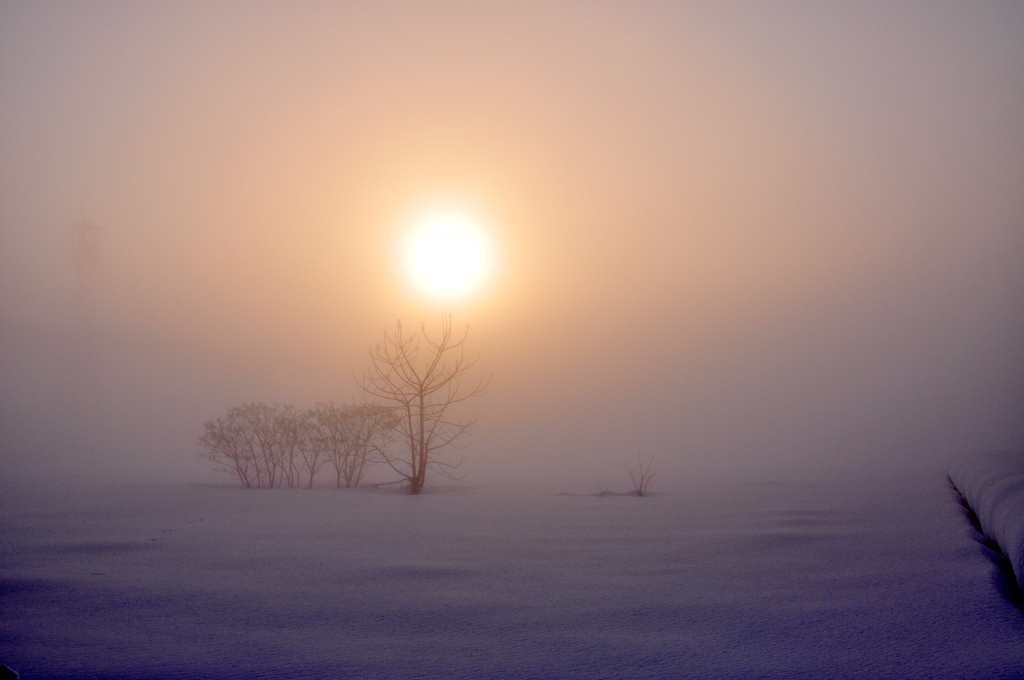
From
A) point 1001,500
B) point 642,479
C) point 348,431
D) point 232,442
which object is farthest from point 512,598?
point 232,442

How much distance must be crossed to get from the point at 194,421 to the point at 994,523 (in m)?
11.2

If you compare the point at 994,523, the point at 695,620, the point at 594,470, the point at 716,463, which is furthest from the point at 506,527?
the point at 716,463

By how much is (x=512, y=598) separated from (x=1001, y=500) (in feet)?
6.20

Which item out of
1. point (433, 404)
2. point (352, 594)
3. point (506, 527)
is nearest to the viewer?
point (352, 594)

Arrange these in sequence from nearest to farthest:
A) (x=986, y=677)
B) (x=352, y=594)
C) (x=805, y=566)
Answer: (x=986, y=677) → (x=352, y=594) → (x=805, y=566)

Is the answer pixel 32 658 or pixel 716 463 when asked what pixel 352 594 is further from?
pixel 716 463

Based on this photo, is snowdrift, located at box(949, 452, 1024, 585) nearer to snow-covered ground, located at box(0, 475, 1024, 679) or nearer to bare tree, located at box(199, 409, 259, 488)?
snow-covered ground, located at box(0, 475, 1024, 679)

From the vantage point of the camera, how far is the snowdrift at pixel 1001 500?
194 cm

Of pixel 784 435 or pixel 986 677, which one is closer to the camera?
pixel 986 677

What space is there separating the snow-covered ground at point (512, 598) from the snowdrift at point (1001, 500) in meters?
0.10

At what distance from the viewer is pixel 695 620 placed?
68.7 inches

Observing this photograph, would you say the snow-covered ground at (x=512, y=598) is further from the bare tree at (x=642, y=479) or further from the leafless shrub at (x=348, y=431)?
the leafless shrub at (x=348, y=431)

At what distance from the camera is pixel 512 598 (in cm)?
201

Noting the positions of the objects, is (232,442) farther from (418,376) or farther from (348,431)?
(418,376)
